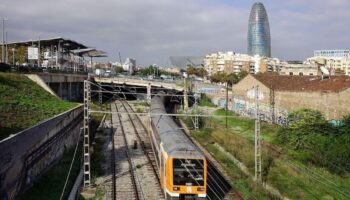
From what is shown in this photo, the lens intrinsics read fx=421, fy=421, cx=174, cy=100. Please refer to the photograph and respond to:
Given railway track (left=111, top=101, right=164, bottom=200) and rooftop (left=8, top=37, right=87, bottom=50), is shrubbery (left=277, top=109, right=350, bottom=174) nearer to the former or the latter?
railway track (left=111, top=101, right=164, bottom=200)

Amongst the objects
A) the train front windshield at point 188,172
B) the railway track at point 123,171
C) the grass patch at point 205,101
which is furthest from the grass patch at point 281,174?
the grass patch at point 205,101

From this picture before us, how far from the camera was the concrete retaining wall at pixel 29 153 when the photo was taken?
14.7 meters

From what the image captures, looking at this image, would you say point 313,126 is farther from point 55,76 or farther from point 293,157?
point 55,76

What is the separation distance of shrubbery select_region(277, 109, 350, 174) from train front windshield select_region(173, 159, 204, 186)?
10.1m

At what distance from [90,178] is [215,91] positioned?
54.6 metres

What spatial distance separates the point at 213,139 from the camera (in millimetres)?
35969

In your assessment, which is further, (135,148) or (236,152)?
(135,148)

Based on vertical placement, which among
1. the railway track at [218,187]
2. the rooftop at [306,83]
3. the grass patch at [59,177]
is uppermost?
the rooftop at [306,83]

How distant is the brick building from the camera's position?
3447cm

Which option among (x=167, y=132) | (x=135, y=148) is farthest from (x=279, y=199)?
(x=135, y=148)

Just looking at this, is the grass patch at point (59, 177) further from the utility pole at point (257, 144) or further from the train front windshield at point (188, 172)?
the utility pole at point (257, 144)

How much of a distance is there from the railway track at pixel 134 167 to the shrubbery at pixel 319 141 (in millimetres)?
9893

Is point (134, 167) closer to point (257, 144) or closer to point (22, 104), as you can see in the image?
point (257, 144)

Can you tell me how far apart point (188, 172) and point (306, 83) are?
29.3 metres
